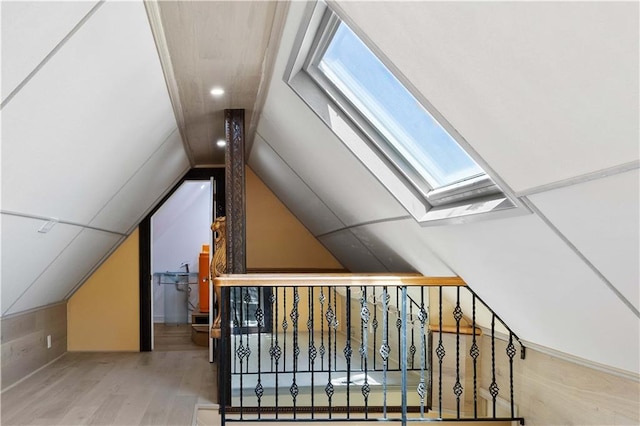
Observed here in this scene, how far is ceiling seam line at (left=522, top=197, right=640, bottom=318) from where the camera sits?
5.86 feet

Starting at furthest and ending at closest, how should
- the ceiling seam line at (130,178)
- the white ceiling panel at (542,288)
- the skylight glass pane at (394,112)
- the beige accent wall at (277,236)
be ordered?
1. the beige accent wall at (277,236)
2. the ceiling seam line at (130,178)
3. the skylight glass pane at (394,112)
4. the white ceiling panel at (542,288)

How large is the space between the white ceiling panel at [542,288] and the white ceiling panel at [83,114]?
1.69 meters

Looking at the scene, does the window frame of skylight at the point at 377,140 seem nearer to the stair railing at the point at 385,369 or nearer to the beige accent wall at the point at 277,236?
the stair railing at the point at 385,369

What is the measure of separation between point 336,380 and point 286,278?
5.21ft

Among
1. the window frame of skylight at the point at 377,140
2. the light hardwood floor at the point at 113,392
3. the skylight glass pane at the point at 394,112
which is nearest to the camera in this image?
the skylight glass pane at the point at 394,112

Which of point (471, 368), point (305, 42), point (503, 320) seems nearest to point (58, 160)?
point (305, 42)

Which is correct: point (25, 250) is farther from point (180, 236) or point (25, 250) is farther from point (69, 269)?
point (180, 236)

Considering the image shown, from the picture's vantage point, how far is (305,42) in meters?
2.45

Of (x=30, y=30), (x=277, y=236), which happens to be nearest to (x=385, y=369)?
(x=30, y=30)

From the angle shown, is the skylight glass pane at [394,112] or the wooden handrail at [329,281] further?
the wooden handrail at [329,281]

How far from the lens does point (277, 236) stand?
666 centimetres

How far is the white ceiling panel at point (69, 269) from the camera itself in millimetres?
4207

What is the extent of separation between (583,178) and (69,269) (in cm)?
456

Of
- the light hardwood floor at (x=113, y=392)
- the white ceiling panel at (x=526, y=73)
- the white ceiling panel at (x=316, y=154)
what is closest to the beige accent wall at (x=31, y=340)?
the light hardwood floor at (x=113, y=392)
